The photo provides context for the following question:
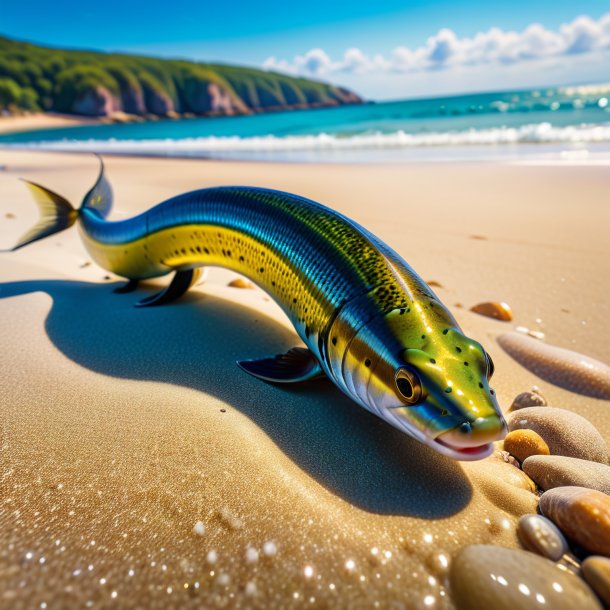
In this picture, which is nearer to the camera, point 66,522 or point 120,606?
point 120,606

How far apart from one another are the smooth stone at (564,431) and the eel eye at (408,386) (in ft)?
3.04

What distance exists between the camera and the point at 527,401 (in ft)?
8.13

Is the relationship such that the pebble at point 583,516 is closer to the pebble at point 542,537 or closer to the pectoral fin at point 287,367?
the pebble at point 542,537

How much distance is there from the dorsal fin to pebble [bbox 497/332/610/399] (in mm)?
3771

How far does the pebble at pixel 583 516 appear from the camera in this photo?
4.79 feet

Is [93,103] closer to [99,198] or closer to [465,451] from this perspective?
[99,198]

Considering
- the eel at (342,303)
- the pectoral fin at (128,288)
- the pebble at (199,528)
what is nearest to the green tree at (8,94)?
the pectoral fin at (128,288)

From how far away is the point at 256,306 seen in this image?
353 cm

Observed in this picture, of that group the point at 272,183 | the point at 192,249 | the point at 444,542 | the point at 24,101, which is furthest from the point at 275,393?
the point at 24,101

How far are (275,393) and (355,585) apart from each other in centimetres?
108

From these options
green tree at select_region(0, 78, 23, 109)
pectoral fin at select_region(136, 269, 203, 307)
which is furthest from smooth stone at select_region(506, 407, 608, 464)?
green tree at select_region(0, 78, 23, 109)

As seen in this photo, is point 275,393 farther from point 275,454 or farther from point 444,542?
point 444,542

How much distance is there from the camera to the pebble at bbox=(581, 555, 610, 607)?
4.36ft

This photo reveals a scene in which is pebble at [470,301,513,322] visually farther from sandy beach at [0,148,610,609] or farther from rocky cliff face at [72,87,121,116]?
rocky cliff face at [72,87,121,116]
